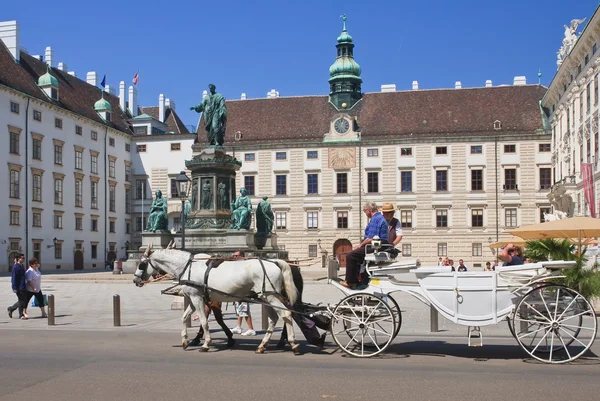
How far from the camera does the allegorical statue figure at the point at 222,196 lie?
30.9m

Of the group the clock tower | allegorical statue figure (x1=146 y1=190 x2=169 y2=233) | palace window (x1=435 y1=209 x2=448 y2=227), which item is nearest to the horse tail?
allegorical statue figure (x1=146 y1=190 x2=169 y2=233)

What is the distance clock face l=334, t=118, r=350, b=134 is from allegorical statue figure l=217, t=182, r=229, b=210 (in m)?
32.1

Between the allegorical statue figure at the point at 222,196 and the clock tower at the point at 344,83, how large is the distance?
115ft

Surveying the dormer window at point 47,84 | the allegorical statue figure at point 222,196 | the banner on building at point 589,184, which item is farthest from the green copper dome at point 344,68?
the allegorical statue figure at point 222,196

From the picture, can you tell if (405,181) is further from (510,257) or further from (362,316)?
(362,316)

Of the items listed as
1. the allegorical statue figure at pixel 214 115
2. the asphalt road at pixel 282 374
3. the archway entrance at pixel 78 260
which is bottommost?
the archway entrance at pixel 78 260

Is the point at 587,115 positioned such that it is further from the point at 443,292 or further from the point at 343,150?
the point at 443,292

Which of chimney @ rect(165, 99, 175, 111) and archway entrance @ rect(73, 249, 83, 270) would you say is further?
chimney @ rect(165, 99, 175, 111)

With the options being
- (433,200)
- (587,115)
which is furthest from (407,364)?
(433,200)

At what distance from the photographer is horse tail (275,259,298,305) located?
11.3 meters

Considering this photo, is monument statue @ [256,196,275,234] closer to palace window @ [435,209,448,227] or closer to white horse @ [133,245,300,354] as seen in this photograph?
white horse @ [133,245,300,354]

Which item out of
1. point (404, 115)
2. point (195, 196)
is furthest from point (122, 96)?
point (195, 196)

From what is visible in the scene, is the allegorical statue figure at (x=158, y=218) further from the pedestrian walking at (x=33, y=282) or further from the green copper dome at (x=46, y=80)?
the green copper dome at (x=46, y=80)

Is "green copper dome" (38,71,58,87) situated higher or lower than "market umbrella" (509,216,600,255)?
higher
